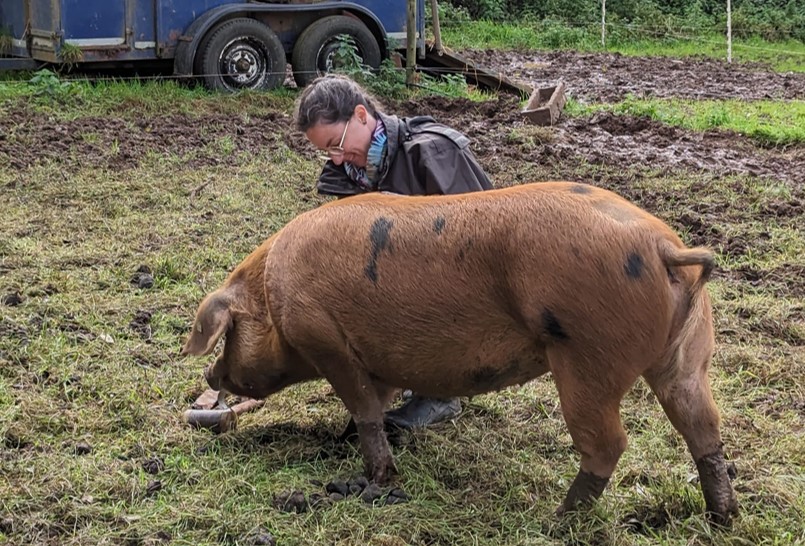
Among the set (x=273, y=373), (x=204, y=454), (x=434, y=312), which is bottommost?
(x=204, y=454)

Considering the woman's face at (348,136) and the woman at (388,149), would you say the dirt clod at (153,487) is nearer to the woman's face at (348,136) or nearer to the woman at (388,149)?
the woman at (388,149)

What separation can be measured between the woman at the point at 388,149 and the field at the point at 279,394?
18 centimetres

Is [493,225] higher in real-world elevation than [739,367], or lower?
higher

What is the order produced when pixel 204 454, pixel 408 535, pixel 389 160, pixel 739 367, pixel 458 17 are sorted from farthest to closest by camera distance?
pixel 458 17, pixel 739 367, pixel 389 160, pixel 204 454, pixel 408 535

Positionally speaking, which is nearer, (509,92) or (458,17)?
(509,92)

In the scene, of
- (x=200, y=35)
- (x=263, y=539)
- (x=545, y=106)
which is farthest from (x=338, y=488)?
(x=200, y=35)

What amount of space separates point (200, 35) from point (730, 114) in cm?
591

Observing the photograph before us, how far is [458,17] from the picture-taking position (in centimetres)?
2238

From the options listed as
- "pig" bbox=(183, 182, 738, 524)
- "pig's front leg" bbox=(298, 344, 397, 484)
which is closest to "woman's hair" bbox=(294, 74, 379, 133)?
"pig" bbox=(183, 182, 738, 524)

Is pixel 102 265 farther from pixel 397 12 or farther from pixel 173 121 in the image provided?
pixel 397 12

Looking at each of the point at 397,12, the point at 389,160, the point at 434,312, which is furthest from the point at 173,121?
the point at 434,312

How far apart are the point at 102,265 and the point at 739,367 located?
367cm

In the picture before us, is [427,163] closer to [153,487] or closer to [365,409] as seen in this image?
[365,409]

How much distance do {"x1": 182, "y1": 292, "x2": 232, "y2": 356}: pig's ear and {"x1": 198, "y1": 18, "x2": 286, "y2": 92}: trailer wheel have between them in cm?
817
